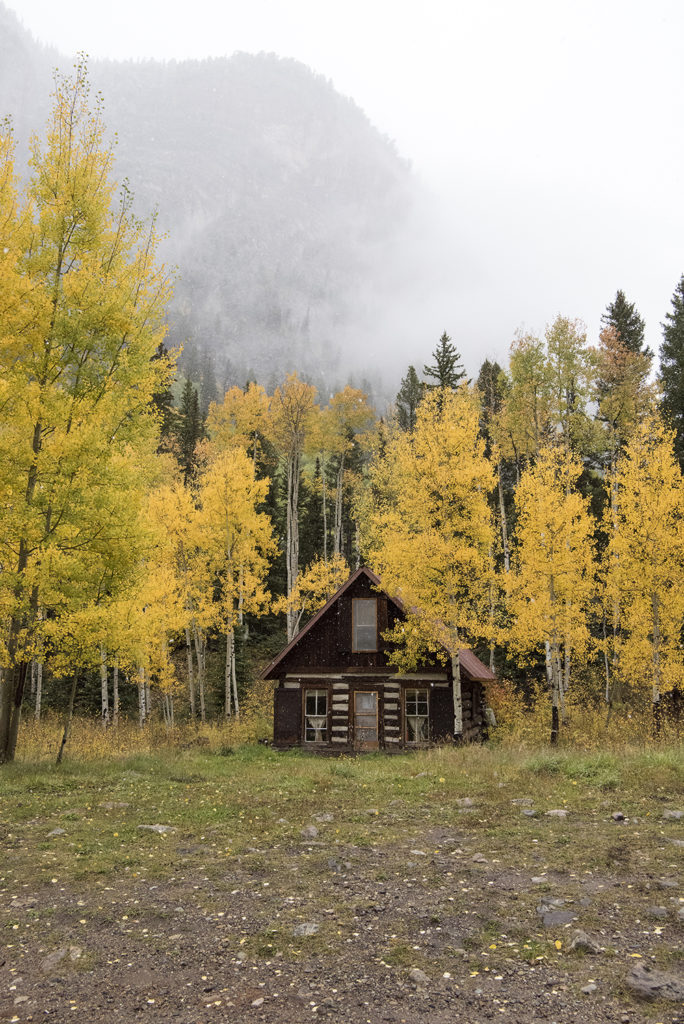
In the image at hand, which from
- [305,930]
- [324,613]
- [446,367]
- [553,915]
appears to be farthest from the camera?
[446,367]

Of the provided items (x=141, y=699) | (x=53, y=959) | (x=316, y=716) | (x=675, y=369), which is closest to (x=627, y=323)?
(x=675, y=369)

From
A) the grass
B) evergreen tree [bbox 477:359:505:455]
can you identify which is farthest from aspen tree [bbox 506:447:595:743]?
evergreen tree [bbox 477:359:505:455]

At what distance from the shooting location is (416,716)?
24.7 meters

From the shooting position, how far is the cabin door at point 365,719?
24.9 m

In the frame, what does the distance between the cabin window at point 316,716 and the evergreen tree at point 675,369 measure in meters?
21.3

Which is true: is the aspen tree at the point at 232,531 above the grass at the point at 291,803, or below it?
above

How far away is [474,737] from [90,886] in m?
19.7

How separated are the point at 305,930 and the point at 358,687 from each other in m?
18.6

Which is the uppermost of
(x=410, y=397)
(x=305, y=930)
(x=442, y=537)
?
(x=410, y=397)

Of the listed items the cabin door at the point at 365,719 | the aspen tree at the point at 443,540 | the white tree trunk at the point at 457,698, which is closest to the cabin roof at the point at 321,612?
the aspen tree at the point at 443,540

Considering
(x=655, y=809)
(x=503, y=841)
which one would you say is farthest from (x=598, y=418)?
(x=503, y=841)

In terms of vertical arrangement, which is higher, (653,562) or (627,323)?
(627,323)

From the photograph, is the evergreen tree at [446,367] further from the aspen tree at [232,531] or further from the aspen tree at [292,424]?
the aspen tree at [232,531]

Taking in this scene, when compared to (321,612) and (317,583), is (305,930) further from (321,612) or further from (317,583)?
(317,583)
